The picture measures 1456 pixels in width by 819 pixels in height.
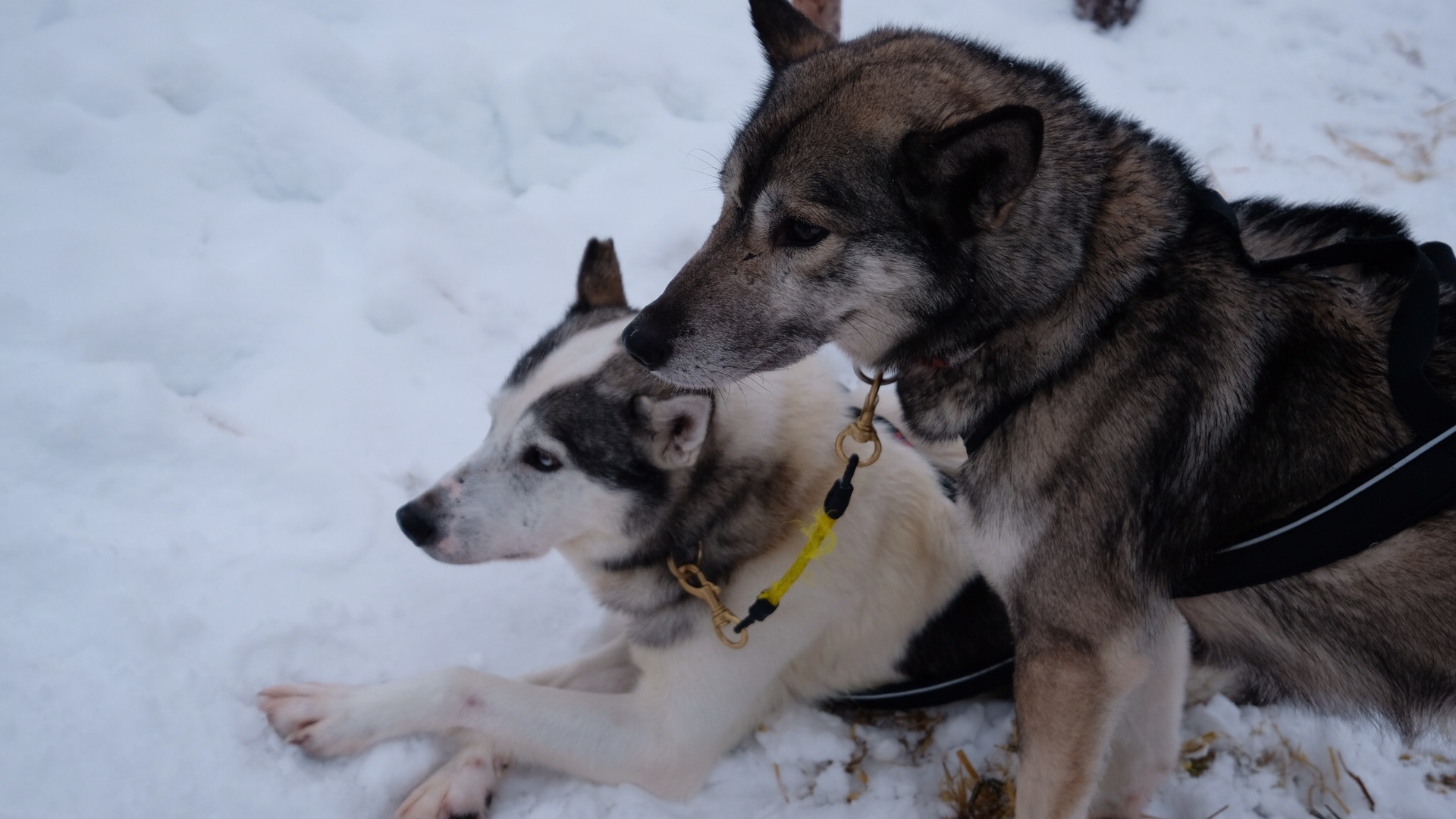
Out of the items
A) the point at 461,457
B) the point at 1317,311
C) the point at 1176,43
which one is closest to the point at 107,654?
the point at 461,457

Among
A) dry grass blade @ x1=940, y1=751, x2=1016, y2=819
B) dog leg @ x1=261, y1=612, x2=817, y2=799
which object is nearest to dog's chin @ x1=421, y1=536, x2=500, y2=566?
dog leg @ x1=261, y1=612, x2=817, y2=799

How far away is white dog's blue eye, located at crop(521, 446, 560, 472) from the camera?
104 inches

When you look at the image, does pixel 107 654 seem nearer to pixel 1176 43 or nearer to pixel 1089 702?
pixel 1089 702

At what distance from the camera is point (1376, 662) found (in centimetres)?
195

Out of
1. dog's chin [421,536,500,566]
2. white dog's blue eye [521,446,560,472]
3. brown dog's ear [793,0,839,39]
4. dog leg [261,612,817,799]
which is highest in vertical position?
brown dog's ear [793,0,839,39]

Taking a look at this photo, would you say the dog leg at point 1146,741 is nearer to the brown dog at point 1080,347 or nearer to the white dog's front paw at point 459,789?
the brown dog at point 1080,347

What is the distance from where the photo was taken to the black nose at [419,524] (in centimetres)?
263

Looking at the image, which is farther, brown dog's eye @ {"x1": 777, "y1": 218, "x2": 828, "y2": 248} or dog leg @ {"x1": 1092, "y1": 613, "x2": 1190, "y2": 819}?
dog leg @ {"x1": 1092, "y1": 613, "x2": 1190, "y2": 819}

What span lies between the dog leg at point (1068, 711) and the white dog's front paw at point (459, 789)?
163 cm

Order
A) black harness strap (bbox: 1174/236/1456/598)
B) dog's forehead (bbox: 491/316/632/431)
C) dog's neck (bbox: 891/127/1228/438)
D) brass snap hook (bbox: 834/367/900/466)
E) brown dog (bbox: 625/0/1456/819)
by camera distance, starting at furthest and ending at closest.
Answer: dog's forehead (bbox: 491/316/632/431) < brass snap hook (bbox: 834/367/900/466) < dog's neck (bbox: 891/127/1228/438) < brown dog (bbox: 625/0/1456/819) < black harness strap (bbox: 1174/236/1456/598)

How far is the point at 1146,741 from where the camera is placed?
2.69 metres

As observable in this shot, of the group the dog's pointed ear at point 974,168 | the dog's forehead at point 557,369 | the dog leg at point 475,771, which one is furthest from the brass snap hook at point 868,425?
the dog leg at point 475,771

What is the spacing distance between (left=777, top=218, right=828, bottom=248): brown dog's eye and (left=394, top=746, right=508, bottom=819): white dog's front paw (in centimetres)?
188

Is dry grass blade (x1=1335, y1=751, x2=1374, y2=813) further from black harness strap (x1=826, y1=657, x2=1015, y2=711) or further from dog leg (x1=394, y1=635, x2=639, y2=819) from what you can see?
dog leg (x1=394, y1=635, x2=639, y2=819)
